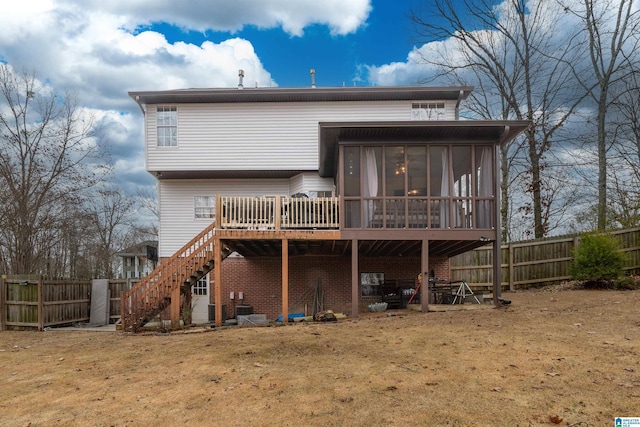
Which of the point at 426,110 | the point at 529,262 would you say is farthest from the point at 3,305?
the point at 529,262

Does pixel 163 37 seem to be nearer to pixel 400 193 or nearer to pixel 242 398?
pixel 400 193

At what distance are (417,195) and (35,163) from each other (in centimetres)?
1670

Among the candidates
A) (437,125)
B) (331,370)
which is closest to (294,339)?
(331,370)

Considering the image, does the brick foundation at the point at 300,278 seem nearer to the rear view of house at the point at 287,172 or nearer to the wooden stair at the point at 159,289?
the rear view of house at the point at 287,172

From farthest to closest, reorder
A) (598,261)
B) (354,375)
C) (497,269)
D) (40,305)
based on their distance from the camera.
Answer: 1. (598,261)
2. (40,305)
3. (497,269)
4. (354,375)

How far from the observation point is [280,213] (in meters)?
11.4

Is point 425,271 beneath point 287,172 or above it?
beneath

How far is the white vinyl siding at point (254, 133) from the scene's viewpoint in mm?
15297

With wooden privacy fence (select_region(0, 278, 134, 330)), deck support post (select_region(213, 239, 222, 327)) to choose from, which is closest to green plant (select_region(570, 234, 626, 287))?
deck support post (select_region(213, 239, 222, 327))

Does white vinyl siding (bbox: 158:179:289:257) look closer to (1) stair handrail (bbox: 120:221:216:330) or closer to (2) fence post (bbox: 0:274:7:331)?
(1) stair handrail (bbox: 120:221:216:330)

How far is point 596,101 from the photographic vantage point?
19938 millimetres

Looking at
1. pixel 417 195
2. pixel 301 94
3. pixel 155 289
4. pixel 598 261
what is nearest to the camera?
pixel 155 289

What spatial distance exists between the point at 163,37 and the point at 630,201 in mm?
26552

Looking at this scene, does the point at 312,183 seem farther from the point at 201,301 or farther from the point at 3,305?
the point at 3,305
